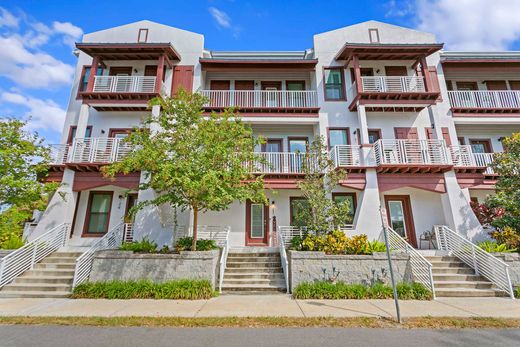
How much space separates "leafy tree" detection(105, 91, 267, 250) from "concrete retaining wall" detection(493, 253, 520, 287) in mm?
8671

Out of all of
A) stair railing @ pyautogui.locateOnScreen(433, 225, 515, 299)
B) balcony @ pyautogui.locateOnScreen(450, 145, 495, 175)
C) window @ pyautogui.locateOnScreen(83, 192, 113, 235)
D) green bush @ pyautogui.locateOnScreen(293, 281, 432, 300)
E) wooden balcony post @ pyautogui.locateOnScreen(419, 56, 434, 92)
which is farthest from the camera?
wooden balcony post @ pyautogui.locateOnScreen(419, 56, 434, 92)

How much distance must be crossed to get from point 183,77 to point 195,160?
8.14 metres

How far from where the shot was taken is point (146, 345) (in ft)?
14.9

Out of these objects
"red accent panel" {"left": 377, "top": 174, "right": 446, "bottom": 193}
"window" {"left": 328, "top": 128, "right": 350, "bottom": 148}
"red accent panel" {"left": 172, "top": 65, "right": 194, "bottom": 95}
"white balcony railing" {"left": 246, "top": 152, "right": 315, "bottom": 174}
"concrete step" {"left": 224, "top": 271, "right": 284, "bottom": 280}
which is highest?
"red accent panel" {"left": 172, "top": 65, "right": 194, "bottom": 95}

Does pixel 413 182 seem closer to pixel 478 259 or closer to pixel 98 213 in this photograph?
pixel 478 259

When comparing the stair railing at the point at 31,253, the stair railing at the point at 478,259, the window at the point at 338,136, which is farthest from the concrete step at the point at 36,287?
the stair railing at the point at 478,259

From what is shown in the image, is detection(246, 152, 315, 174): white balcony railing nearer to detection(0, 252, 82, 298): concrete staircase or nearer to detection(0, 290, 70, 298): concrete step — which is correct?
detection(0, 252, 82, 298): concrete staircase

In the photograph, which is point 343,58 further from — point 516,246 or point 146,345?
point 146,345

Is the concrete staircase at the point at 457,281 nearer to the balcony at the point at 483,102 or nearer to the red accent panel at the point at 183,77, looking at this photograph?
the balcony at the point at 483,102

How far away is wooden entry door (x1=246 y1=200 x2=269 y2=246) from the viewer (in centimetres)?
1284

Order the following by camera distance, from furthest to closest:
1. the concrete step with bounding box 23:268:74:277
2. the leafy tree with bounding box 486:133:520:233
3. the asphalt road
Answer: the leafy tree with bounding box 486:133:520:233 → the concrete step with bounding box 23:268:74:277 → the asphalt road

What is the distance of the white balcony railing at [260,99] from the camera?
551 inches

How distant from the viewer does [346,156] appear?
41.1 feet

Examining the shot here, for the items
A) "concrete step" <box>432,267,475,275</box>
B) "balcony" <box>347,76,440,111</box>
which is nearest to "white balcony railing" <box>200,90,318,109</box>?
"balcony" <box>347,76,440,111</box>
